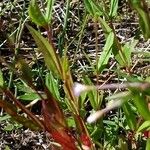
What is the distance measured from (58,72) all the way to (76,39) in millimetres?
546

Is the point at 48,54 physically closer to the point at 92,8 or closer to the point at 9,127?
the point at 92,8


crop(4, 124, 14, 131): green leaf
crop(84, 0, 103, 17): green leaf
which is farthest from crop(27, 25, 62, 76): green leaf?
crop(4, 124, 14, 131): green leaf

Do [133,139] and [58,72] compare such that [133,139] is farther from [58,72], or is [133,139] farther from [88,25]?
[88,25]

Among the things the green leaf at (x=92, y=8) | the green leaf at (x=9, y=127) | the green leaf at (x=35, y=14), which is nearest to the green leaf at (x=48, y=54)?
the green leaf at (x=35, y=14)

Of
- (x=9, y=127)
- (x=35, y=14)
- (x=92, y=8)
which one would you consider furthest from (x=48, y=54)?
(x=9, y=127)

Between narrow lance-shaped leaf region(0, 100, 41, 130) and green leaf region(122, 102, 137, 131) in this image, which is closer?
narrow lance-shaped leaf region(0, 100, 41, 130)

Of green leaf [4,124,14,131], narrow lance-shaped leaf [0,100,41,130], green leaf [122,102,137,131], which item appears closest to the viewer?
narrow lance-shaped leaf [0,100,41,130]

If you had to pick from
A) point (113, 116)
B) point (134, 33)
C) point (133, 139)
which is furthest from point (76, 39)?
point (133, 139)

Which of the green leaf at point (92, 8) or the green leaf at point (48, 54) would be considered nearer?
the green leaf at point (48, 54)

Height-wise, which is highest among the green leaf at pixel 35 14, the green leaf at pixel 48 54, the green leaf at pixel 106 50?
the green leaf at pixel 35 14

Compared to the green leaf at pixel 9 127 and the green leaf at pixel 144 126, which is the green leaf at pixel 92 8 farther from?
the green leaf at pixel 9 127

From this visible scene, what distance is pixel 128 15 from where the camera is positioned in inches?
55.7

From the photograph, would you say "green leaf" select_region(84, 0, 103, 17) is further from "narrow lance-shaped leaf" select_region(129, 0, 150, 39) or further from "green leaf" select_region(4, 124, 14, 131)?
"green leaf" select_region(4, 124, 14, 131)

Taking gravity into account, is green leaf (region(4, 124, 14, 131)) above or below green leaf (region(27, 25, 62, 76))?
below
